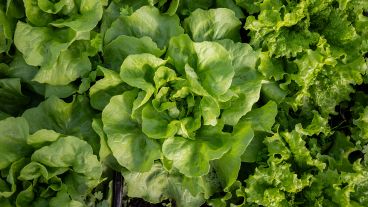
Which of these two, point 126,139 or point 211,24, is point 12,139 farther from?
point 211,24

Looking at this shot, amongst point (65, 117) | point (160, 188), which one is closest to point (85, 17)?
point (65, 117)

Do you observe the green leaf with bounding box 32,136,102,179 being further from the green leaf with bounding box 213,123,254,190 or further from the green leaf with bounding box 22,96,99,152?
the green leaf with bounding box 213,123,254,190

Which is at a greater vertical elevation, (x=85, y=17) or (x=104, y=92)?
(x=85, y=17)

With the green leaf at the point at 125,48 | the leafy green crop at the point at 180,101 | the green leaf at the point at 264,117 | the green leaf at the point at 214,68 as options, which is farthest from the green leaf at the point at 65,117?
the green leaf at the point at 264,117

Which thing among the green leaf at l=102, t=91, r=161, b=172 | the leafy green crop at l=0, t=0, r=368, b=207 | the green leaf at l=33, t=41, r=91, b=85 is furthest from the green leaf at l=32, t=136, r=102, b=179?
the green leaf at l=33, t=41, r=91, b=85

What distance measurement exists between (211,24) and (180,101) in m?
0.46

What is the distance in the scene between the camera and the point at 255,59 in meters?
2.32

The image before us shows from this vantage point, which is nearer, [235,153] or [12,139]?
[12,139]

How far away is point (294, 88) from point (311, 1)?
452 mm

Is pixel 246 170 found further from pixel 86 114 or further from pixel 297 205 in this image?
pixel 86 114

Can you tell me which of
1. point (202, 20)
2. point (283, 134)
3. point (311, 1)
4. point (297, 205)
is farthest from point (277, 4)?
point (297, 205)

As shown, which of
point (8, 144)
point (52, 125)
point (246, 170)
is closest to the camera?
point (8, 144)

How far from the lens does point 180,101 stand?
2.20 meters

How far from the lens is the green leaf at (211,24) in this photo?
2.35 meters
